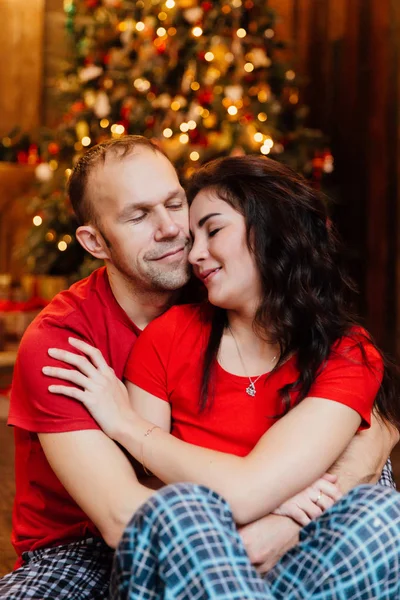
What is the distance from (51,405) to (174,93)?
399cm

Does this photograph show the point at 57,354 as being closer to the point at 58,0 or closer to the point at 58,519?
the point at 58,519

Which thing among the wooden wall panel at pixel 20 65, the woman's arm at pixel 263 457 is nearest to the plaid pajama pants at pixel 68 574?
the woman's arm at pixel 263 457

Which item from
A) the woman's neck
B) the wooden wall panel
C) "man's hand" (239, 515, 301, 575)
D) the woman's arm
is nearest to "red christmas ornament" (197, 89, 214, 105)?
the wooden wall panel

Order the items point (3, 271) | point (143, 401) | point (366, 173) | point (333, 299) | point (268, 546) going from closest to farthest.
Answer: point (268, 546) → point (143, 401) → point (333, 299) → point (366, 173) → point (3, 271)

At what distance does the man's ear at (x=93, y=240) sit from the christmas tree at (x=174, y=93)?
3.04 meters

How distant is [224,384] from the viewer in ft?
5.85

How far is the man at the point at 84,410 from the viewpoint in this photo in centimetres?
160

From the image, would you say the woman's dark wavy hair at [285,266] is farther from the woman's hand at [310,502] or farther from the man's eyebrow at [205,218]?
the woman's hand at [310,502]

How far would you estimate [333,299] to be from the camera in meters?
1.93

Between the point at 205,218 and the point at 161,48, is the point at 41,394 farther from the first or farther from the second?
the point at 161,48

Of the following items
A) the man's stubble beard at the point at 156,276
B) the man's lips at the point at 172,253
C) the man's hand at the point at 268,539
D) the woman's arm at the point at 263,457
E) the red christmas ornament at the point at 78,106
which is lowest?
the man's hand at the point at 268,539

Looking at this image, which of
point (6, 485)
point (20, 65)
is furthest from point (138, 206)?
point (20, 65)

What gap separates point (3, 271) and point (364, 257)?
2.94 m

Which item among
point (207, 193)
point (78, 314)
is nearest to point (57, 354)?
point (78, 314)
